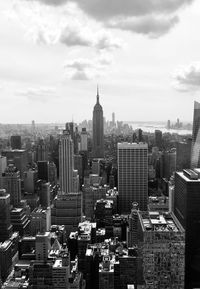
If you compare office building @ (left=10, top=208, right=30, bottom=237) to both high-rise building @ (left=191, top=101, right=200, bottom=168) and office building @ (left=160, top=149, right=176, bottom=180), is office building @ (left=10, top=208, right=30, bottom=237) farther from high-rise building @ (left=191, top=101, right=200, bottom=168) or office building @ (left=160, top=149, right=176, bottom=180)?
high-rise building @ (left=191, top=101, right=200, bottom=168)

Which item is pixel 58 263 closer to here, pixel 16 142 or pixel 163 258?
pixel 163 258

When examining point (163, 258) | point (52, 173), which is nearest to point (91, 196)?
point (52, 173)

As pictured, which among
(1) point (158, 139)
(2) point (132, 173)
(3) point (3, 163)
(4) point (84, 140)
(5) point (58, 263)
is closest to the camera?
(5) point (58, 263)

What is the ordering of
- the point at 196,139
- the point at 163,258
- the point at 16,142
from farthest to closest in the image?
the point at 16,142
the point at 196,139
the point at 163,258

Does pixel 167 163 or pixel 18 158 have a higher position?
pixel 167 163

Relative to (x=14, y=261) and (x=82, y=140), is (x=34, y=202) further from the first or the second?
(x=82, y=140)

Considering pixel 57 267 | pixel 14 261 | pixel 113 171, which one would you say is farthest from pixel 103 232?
pixel 113 171

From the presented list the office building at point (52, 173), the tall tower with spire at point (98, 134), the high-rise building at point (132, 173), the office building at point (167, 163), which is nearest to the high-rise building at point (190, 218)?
the office building at point (167, 163)

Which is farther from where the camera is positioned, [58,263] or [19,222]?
[19,222]
